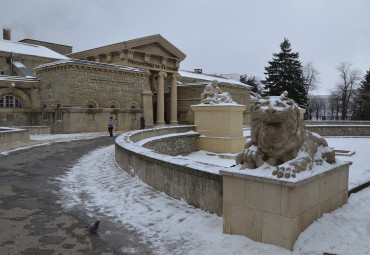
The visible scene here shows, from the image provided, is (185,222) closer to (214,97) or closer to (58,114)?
(214,97)

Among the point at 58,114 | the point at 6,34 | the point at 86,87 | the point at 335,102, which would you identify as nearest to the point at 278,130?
the point at 86,87

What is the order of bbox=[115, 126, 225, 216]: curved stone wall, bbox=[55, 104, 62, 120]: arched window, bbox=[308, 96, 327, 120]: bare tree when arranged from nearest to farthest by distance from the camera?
bbox=[115, 126, 225, 216]: curved stone wall, bbox=[55, 104, 62, 120]: arched window, bbox=[308, 96, 327, 120]: bare tree

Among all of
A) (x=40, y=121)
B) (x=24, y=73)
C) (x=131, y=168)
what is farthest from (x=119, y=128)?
(x=131, y=168)

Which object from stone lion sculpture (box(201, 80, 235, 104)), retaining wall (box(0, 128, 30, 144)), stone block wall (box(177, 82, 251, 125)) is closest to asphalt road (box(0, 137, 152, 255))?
retaining wall (box(0, 128, 30, 144))

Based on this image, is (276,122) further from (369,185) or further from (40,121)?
(40,121)

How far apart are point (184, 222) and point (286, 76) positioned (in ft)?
162

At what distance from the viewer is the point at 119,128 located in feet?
82.5

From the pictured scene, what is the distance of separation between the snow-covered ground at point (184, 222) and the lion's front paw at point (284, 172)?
81 cm

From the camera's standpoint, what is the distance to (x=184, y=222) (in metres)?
4.81

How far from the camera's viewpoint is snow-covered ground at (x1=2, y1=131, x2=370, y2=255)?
3.77 meters

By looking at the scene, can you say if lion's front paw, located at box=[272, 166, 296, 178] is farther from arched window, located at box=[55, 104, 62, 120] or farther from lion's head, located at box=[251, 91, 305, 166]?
arched window, located at box=[55, 104, 62, 120]

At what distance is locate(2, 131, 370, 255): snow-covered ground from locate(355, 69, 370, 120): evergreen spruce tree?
1897 inches

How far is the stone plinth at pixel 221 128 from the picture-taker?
1709 centimetres

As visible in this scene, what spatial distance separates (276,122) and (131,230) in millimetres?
2657
